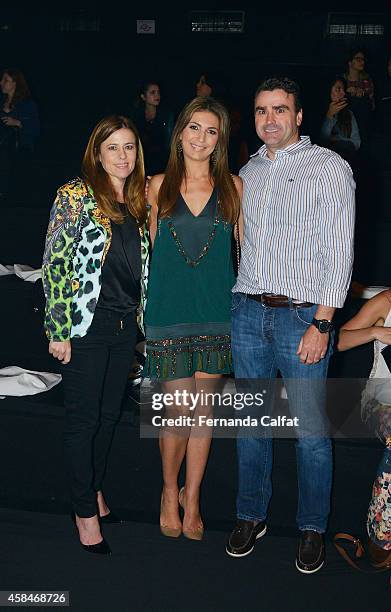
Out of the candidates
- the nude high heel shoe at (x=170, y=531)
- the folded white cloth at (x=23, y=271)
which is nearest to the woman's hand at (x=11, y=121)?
the folded white cloth at (x=23, y=271)

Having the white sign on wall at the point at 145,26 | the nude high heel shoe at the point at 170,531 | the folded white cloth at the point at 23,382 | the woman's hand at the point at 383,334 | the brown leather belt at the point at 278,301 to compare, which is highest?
the white sign on wall at the point at 145,26

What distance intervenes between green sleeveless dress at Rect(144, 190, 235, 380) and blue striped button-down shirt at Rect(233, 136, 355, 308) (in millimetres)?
89

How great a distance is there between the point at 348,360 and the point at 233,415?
36.2 inches

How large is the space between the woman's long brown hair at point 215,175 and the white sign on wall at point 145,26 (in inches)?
242

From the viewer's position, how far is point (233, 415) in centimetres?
289

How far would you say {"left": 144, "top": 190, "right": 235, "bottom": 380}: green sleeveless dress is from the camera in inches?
98.3

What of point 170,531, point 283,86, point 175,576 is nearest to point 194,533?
point 170,531

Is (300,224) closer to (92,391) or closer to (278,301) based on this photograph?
(278,301)

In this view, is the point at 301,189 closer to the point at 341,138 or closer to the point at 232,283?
the point at 232,283

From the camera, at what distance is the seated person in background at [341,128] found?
5496 mm

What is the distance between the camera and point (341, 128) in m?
5.54

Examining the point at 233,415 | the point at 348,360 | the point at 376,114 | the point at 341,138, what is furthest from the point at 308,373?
the point at 376,114

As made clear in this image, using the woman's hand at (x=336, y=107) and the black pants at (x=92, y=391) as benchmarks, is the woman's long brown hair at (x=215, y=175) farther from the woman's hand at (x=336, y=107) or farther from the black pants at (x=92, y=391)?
the woman's hand at (x=336, y=107)

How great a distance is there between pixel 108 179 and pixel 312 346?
2.50 feet
